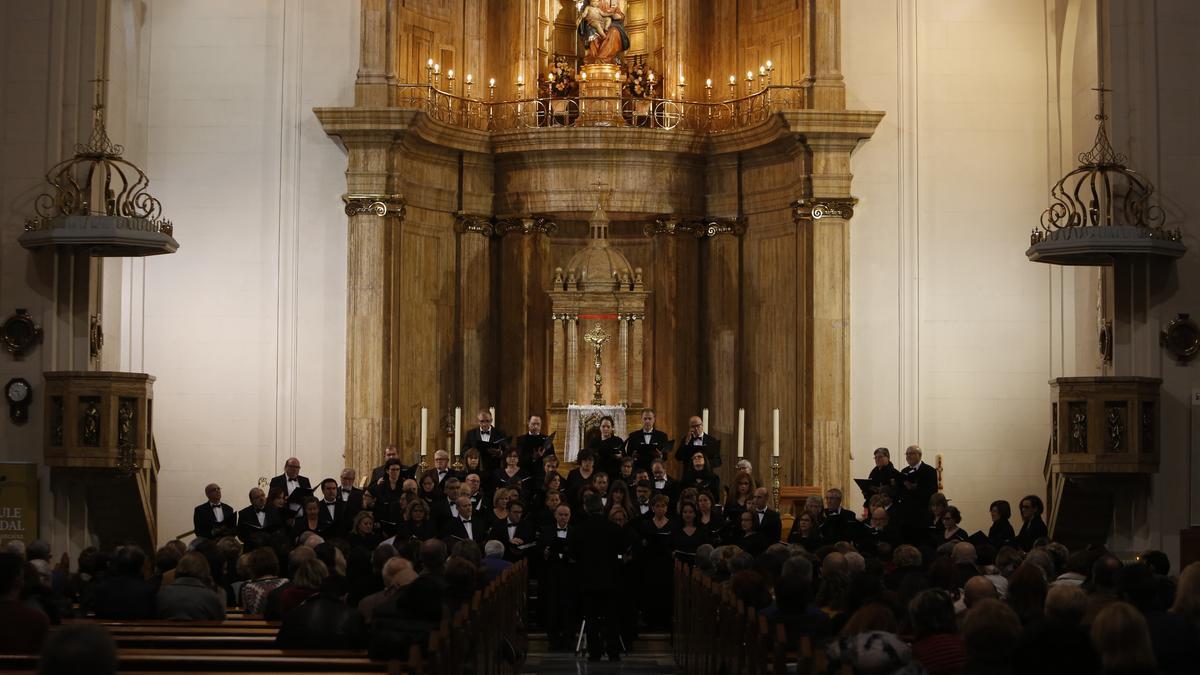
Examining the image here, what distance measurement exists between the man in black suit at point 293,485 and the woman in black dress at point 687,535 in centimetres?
371

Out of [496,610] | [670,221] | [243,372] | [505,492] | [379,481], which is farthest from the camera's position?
[670,221]

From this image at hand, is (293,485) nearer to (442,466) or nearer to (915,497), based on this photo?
(442,466)

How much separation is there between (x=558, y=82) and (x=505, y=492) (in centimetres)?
776

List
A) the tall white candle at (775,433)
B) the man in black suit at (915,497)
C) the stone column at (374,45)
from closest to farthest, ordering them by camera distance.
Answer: the man in black suit at (915,497) → the tall white candle at (775,433) → the stone column at (374,45)

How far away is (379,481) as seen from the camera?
51.9 ft

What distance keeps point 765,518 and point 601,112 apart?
720cm

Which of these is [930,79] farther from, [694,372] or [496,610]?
[496,610]

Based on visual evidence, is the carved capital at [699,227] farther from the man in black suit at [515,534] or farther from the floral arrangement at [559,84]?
the man in black suit at [515,534]

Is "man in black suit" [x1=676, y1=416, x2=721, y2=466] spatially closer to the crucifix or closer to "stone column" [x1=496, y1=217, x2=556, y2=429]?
the crucifix

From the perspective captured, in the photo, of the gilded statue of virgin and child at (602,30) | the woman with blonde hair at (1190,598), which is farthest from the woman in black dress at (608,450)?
the woman with blonde hair at (1190,598)

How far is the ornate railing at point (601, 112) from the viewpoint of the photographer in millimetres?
19609

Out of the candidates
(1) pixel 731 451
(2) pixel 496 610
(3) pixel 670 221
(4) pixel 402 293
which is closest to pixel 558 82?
(3) pixel 670 221

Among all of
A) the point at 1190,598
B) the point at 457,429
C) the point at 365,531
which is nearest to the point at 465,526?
the point at 365,531

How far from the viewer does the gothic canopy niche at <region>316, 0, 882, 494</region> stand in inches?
730
